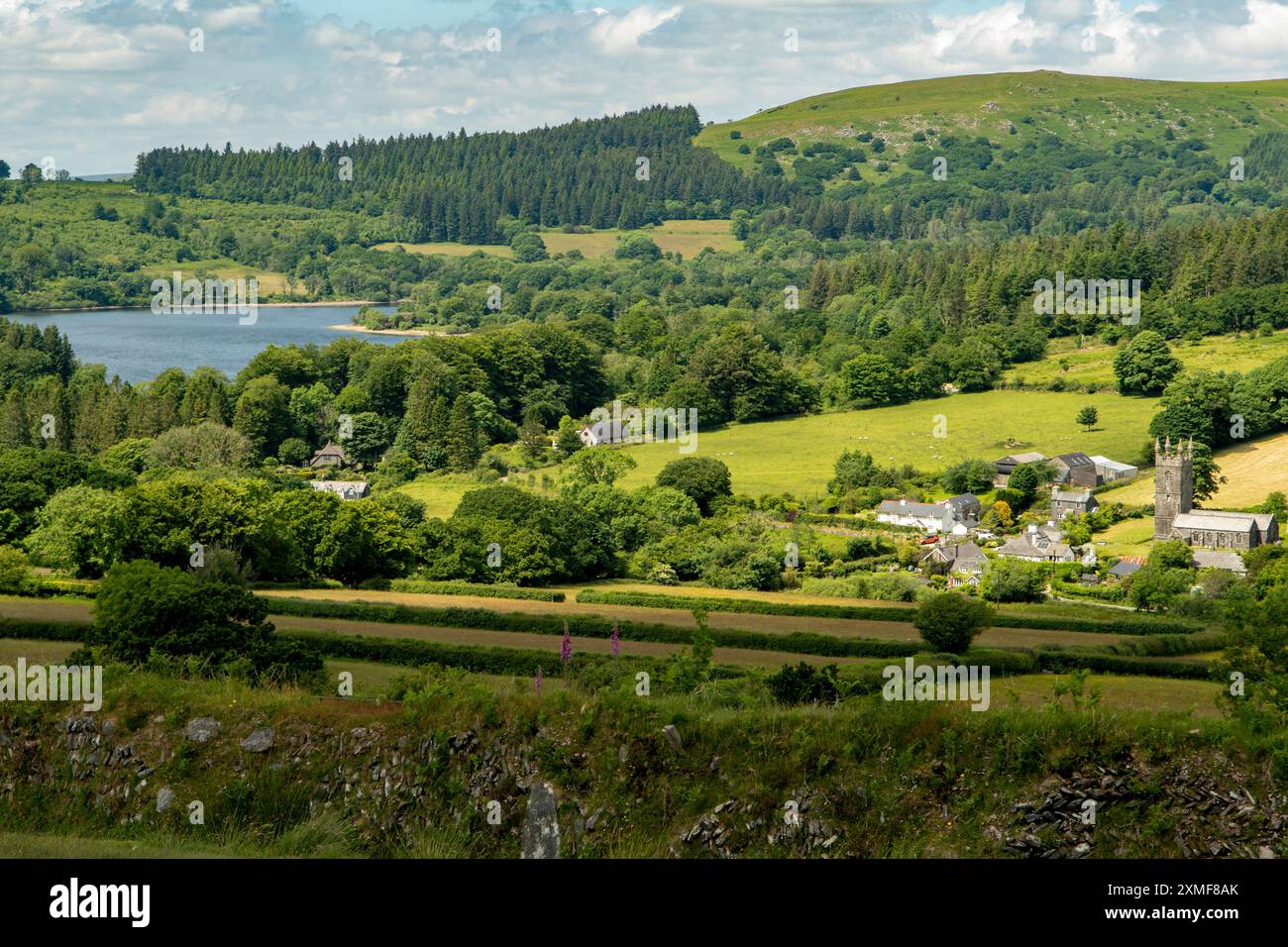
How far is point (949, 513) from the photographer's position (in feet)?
220

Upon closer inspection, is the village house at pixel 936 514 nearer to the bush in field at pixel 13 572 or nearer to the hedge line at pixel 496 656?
the hedge line at pixel 496 656

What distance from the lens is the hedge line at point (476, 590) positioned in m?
47.7

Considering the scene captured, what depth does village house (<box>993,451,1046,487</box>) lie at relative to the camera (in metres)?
74.7

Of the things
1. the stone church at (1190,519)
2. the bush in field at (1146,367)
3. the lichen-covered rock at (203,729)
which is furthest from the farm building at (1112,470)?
the lichen-covered rock at (203,729)

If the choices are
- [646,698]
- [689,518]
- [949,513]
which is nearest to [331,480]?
[689,518]

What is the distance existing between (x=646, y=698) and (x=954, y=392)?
84.3 meters

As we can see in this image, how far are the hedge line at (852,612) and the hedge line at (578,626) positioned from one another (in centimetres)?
511

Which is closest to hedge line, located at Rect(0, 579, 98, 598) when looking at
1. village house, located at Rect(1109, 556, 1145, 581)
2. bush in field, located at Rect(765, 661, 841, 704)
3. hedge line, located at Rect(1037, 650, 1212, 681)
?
bush in field, located at Rect(765, 661, 841, 704)

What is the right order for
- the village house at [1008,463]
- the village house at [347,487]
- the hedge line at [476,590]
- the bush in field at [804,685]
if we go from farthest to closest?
the village house at [347,487] < the village house at [1008,463] < the hedge line at [476,590] < the bush in field at [804,685]

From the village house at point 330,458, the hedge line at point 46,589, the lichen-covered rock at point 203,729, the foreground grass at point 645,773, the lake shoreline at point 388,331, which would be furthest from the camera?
the lake shoreline at point 388,331

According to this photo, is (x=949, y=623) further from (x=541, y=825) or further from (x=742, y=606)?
(x=541, y=825)

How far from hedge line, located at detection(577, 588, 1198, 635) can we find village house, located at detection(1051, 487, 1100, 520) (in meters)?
24.1
